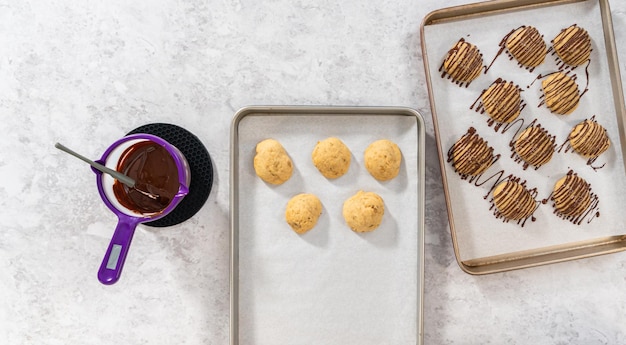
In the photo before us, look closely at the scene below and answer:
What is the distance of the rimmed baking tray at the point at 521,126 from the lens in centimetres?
98

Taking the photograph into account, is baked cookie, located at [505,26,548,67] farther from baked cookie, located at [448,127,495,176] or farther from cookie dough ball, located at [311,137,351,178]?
cookie dough ball, located at [311,137,351,178]

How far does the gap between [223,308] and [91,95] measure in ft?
1.65

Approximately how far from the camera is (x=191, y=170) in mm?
969

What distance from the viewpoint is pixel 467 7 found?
3.14 feet

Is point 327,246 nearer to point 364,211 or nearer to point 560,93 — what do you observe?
point 364,211

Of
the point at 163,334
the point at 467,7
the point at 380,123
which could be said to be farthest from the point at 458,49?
the point at 163,334

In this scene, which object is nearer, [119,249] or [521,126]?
[119,249]

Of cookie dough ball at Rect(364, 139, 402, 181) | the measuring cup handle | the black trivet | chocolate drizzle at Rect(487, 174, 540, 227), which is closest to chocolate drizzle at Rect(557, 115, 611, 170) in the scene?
chocolate drizzle at Rect(487, 174, 540, 227)

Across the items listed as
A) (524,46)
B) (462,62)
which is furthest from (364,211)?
(524,46)

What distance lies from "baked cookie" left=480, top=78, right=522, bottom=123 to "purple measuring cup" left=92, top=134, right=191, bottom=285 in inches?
23.7

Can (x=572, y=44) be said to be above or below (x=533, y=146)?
above

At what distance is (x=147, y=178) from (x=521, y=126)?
0.73 meters

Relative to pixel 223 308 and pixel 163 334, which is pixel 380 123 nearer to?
pixel 223 308

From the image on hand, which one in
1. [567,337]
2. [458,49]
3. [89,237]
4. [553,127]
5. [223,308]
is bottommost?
[567,337]
